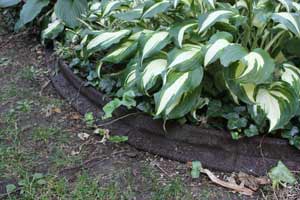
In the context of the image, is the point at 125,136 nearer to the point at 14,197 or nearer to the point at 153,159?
the point at 153,159

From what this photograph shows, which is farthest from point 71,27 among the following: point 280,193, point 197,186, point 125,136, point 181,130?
point 280,193

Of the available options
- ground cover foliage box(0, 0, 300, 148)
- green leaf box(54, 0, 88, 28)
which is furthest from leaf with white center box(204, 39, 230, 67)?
green leaf box(54, 0, 88, 28)

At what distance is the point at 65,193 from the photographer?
2.32m

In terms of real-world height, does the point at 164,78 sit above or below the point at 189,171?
above

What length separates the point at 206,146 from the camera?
97.3 inches

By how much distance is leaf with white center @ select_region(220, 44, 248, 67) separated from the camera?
2211mm

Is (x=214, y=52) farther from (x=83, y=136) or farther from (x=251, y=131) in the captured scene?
(x=83, y=136)

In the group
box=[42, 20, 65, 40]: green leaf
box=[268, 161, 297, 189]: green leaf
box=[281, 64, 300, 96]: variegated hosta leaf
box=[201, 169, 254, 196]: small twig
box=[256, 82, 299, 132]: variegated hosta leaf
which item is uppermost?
box=[281, 64, 300, 96]: variegated hosta leaf

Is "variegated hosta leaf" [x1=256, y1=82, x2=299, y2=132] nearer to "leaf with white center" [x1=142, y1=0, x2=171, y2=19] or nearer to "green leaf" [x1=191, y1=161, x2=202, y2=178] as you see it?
"green leaf" [x1=191, y1=161, x2=202, y2=178]

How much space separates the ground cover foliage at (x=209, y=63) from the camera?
230 centimetres

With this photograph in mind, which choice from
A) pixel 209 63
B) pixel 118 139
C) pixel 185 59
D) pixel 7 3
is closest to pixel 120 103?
pixel 118 139

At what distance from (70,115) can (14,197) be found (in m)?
0.74

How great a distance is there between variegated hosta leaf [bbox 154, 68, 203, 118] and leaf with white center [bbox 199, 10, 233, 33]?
0.19 metres

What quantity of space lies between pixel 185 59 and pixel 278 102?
0.45 meters
